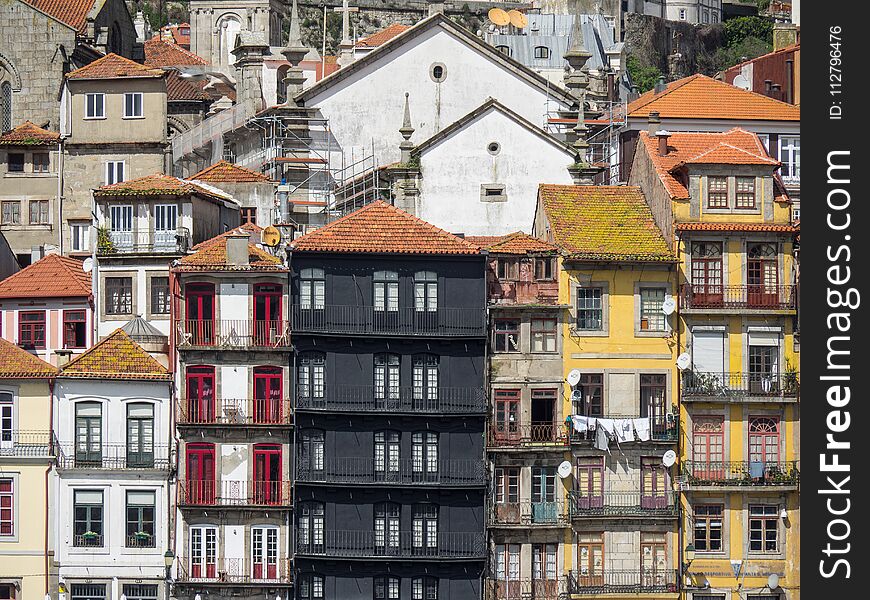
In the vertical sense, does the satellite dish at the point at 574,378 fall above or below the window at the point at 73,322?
below

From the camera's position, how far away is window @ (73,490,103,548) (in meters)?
91.2

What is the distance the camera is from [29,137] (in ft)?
365

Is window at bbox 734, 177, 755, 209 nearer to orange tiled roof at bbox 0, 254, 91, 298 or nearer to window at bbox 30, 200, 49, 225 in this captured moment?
orange tiled roof at bbox 0, 254, 91, 298

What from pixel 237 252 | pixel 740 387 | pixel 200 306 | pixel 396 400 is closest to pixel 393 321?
pixel 396 400

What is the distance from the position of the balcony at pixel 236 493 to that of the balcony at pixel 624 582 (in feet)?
32.6

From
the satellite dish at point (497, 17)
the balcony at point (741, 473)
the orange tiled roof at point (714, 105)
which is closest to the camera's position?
the balcony at point (741, 473)

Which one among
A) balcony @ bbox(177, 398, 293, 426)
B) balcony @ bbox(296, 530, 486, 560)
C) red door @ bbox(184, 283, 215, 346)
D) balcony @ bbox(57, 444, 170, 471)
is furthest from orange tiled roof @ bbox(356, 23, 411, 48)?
balcony @ bbox(296, 530, 486, 560)

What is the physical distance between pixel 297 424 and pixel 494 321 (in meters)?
7.52

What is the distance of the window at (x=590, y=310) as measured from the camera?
92.9 metres

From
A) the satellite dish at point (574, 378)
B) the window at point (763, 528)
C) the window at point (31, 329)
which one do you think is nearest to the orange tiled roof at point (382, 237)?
the satellite dish at point (574, 378)

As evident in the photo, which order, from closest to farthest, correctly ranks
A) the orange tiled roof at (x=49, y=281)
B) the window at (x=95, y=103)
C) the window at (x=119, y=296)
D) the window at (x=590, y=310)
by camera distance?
the window at (x=590, y=310) < the window at (x=119, y=296) < the orange tiled roof at (x=49, y=281) < the window at (x=95, y=103)

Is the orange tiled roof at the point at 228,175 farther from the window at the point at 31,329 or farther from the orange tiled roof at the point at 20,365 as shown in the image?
the orange tiled roof at the point at 20,365
